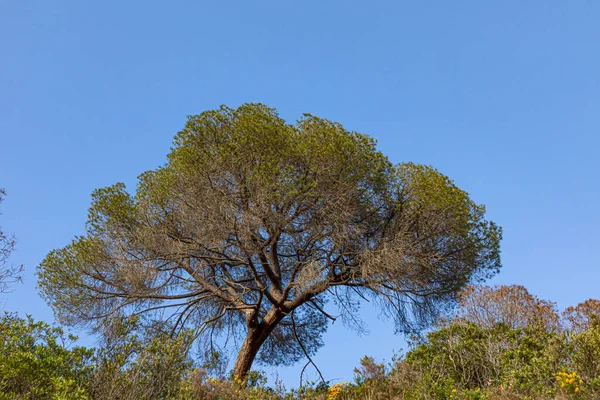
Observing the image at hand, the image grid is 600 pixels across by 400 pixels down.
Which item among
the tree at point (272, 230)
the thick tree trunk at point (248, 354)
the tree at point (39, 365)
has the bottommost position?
the tree at point (39, 365)

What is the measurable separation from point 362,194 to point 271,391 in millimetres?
5749

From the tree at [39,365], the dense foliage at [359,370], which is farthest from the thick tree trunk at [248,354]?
the tree at [39,365]

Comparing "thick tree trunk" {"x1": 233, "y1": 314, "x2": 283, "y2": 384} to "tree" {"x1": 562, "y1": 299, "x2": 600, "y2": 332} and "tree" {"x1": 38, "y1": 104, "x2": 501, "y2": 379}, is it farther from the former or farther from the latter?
"tree" {"x1": 562, "y1": 299, "x2": 600, "y2": 332}

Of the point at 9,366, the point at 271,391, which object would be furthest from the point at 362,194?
the point at 9,366

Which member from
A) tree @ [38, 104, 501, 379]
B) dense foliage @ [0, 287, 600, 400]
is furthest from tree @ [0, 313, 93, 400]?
tree @ [38, 104, 501, 379]

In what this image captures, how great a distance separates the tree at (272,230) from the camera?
39.5 ft

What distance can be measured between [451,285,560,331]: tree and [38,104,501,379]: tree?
149 cm

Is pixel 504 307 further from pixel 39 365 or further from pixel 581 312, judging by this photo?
pixel 39 365

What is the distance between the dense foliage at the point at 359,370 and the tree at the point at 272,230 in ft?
10.9

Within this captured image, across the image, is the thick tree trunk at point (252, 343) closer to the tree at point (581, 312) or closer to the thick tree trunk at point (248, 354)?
the thick tree trunk at point (248, 354)

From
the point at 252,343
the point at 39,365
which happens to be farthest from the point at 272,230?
the point at 39,365

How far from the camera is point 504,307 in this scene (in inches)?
456

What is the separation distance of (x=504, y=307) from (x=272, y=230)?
554 centimetres

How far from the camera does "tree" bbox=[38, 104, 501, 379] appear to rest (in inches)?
474
